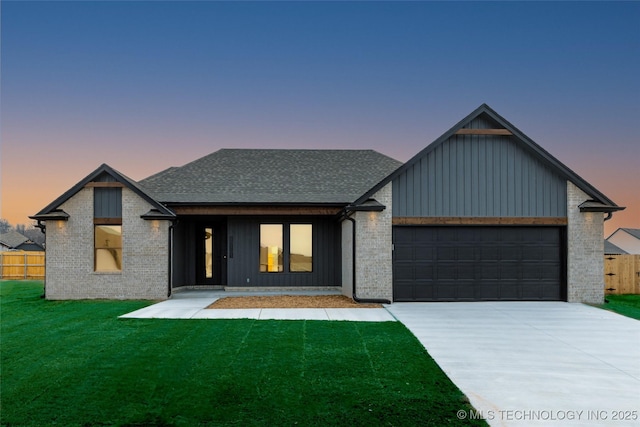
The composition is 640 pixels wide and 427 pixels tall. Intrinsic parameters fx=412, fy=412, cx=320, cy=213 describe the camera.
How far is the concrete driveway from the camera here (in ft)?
15.8

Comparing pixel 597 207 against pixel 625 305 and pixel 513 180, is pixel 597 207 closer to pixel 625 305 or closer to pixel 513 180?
pixel 513 180

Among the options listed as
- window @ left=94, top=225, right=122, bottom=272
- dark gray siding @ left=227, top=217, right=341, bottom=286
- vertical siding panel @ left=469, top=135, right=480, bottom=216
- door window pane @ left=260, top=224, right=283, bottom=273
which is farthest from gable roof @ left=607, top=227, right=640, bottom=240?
window @ left=94, top=225, right=122, bottom=272

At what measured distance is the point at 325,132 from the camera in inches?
1029

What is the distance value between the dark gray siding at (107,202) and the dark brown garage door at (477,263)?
372 inches

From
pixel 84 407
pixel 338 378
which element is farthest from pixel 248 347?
pixel 84 407

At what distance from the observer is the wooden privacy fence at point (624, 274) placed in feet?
52.5

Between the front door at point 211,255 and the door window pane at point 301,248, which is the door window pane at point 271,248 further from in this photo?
the front door at point 211,255

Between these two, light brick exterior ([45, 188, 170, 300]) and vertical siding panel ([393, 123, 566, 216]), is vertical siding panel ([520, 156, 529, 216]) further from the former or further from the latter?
light brick exterior ([45, 188, 170, 300])

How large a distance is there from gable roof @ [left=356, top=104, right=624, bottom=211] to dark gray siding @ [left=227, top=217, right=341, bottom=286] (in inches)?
152

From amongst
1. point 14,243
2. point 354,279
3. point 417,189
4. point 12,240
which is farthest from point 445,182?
point 12,240

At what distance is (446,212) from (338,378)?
8.54m

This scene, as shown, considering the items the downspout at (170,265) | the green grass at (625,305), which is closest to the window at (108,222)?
the downspout at (170,265)

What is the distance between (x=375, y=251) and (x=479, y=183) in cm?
399

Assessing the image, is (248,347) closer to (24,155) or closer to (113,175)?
(113,175)
